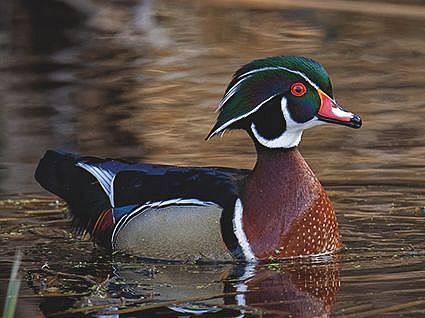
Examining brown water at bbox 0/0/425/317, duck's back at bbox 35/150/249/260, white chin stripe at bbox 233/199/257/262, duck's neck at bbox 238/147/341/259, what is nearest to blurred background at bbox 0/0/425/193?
brown water at bbox 0/0/425/317

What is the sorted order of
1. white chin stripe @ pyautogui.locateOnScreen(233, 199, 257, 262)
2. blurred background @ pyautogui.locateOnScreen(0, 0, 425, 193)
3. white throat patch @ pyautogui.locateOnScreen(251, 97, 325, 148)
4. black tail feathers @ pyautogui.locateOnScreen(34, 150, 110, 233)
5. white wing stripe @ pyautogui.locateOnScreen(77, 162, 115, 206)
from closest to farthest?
white chin stripe @ pyautogui.locateOnScreen(233, 199, 257, 262), white throat patch @ pyautogui.locateOnScreen(251, 97, 325, 148), white wing stripe @ pyautogui.locateOnScreen(77, 162, 115, 206), black tail feathers @ pyautogui.locateOnScreen(34, 150, 110, 233), blurred background @ pyautogui.locateOnScreen(0, 0, 425, 193)

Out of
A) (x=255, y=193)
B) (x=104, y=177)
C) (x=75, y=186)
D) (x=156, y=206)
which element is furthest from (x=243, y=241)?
(x=75, y=186)

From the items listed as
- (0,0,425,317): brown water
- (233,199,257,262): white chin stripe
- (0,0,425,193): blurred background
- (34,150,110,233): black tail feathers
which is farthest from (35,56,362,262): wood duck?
(0,0,425,193): blurred background

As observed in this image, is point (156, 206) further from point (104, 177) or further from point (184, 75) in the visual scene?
point (184, 75)

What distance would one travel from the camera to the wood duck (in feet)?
23.2

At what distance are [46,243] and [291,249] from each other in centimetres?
134

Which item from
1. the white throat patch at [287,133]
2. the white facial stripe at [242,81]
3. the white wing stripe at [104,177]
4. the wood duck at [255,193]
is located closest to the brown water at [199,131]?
the wood duck at [255,193]

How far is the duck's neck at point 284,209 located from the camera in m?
7.09

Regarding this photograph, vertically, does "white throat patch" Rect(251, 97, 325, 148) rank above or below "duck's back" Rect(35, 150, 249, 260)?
above

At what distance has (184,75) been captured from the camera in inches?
504

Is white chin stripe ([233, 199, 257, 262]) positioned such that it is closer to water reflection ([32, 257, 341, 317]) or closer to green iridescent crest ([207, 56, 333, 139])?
water reflection ([32, 257, 341, 317])

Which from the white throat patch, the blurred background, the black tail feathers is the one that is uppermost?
the white throat patch

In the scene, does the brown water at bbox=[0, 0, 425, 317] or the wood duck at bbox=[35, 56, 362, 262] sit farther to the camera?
the wood duck at bbox=[35, 56, 362, 262]

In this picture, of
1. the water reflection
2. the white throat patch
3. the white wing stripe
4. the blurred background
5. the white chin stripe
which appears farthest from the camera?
the blurred background
